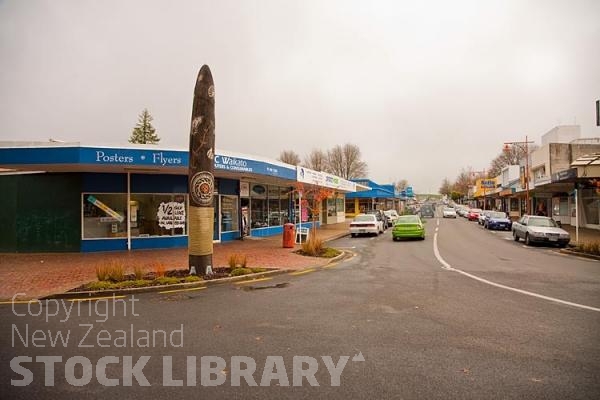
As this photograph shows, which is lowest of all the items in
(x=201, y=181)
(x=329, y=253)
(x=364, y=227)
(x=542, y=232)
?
(x=329, y=253)

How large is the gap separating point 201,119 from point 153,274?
4468 millimetres

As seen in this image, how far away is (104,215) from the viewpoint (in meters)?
17.7

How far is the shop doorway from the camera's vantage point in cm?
2323

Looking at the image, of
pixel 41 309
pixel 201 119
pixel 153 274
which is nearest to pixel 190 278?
pixel 153 274

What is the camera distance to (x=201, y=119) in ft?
37.6

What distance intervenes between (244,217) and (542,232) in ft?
51.0

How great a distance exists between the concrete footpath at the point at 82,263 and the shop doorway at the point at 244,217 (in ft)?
12.5

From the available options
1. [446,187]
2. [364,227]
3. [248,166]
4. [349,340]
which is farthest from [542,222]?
[446,187]

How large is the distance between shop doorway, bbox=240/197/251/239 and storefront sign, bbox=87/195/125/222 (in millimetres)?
6928

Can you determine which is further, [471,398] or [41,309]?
[41,309]

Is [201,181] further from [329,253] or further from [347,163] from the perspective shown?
[347,163]

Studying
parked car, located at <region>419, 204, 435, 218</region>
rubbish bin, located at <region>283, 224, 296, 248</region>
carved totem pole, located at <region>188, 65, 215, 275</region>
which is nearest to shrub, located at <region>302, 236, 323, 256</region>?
rubbish bin, located at <region>283, 224, 296, 248</region>

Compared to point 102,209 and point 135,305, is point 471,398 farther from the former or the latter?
point 102,209

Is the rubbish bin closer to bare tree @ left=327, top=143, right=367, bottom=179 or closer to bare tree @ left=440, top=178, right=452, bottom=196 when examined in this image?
bare tree @ left=327, top=143, right=367, bottom=179
